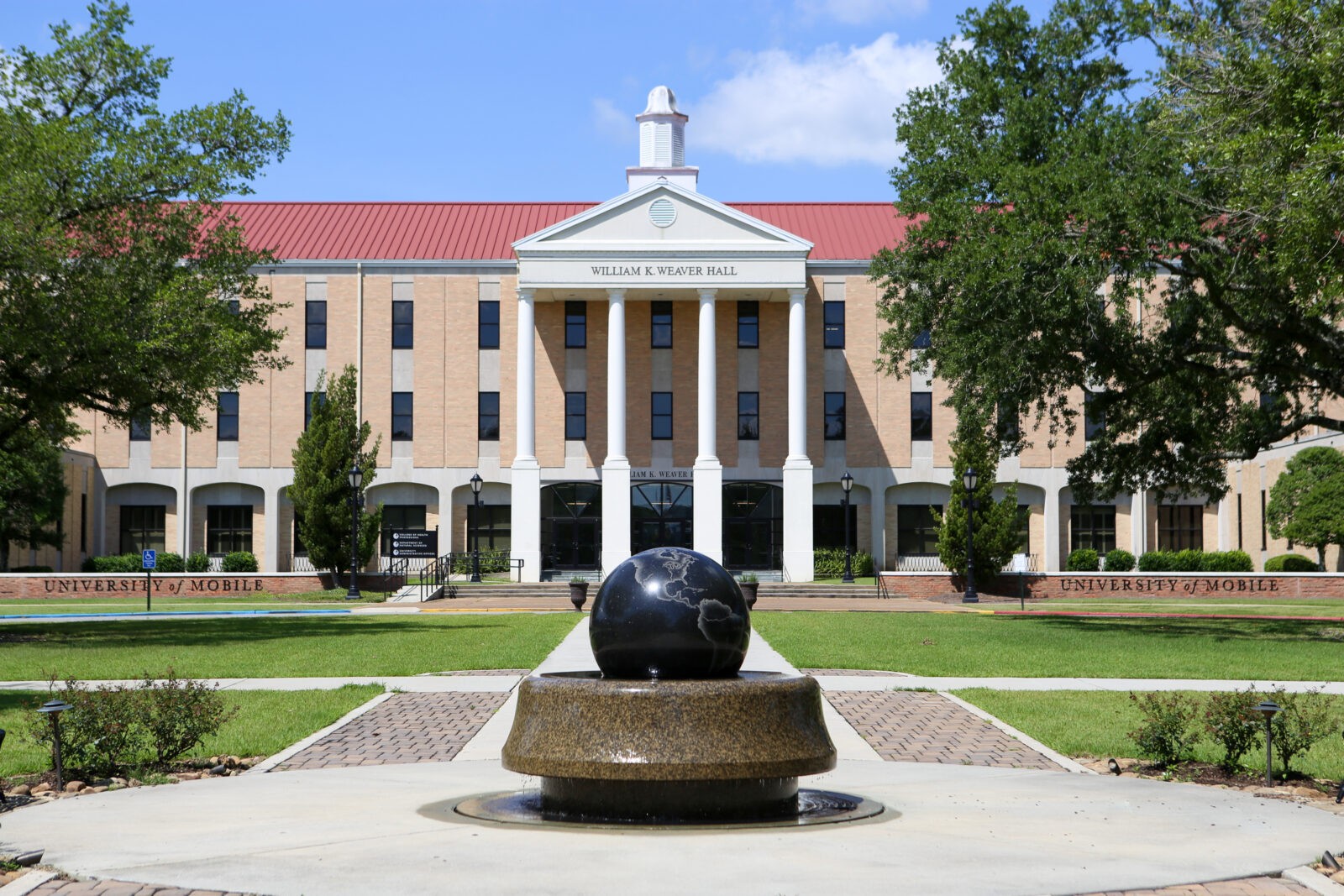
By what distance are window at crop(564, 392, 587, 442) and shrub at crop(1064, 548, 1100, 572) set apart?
19.7 metres

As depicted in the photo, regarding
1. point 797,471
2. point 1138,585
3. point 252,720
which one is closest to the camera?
point 252,720

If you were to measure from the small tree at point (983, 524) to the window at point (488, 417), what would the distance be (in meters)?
18.8

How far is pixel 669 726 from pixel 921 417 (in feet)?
163

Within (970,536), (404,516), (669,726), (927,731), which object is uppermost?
(404,516)

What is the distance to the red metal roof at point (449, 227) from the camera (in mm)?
58375

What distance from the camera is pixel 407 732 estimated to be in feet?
43.5

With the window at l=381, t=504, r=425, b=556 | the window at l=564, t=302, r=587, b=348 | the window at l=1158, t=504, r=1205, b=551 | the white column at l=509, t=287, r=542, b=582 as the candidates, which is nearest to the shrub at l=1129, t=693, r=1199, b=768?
the white column at l=509, t=287, r=542, b=582

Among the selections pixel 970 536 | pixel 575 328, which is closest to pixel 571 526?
pixel 575 328

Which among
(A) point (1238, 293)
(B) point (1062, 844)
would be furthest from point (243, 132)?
(B) point (1062, 844)

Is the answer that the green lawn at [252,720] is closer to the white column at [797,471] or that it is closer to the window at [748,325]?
the white column at [797,471]

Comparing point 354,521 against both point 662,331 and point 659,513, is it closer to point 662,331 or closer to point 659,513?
point 659,513

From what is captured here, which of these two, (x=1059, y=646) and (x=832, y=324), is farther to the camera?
(x=832, y=324)

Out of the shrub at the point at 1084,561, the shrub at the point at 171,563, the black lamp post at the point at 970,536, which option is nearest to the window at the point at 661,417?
the black lamp post at the point at 970,536

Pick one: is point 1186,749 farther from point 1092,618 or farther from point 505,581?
point 505,581
